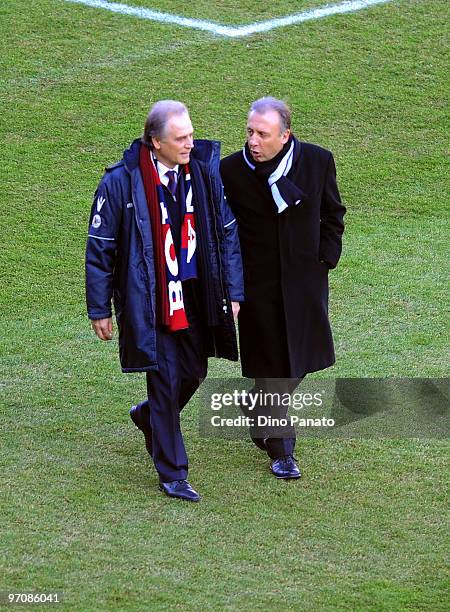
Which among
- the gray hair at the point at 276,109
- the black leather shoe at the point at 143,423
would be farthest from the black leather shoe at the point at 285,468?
the gray hair at the point at 276,109

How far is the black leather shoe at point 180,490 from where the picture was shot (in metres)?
5.38

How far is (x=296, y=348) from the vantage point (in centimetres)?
566

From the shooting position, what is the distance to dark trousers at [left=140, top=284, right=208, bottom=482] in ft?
17.6

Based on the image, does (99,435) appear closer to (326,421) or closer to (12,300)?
(326,421)

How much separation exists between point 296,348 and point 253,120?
3.51 ft

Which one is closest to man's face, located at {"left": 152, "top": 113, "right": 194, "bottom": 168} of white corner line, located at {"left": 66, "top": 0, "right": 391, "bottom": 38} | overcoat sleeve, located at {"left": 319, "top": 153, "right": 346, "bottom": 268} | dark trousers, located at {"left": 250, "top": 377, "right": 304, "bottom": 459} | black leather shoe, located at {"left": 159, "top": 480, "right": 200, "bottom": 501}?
overcoat sleeve, located at {"left": 319, "top": 153, "right": 346, "bottom": 268}

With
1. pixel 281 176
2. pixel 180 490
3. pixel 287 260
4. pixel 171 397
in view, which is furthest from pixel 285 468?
pixel 281 176

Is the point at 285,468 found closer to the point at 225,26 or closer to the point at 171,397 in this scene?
the point at 171,397

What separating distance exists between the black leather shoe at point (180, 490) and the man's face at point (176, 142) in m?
1.41

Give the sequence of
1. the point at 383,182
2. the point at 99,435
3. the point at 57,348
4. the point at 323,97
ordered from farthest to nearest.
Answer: the point at 323,97
the point at 383,182
the point at 57,348
the point at 99,435

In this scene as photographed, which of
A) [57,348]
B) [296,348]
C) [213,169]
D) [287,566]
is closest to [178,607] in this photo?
[287,566]

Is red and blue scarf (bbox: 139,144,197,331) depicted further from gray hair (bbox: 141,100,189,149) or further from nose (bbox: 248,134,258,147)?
nose (bbox: 248,134,258,147)

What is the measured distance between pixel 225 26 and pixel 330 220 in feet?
23.4

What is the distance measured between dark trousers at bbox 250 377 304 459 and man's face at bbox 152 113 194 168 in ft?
3.92
